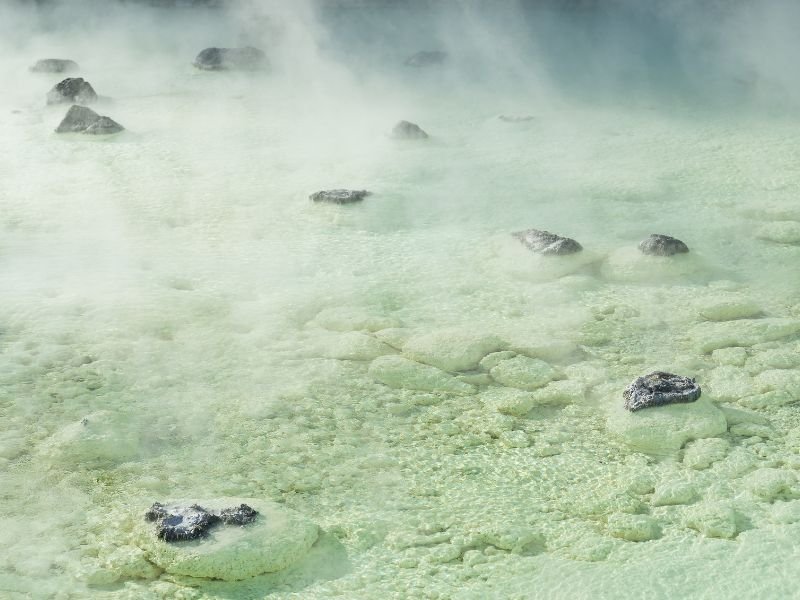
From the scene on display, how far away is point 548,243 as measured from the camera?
11.3 ft

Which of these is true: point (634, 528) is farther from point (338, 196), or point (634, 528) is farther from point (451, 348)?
point (338, 196)

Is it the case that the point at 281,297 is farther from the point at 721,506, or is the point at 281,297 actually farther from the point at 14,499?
the point at 721,506

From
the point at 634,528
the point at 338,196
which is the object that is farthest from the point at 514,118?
the point at 634,528

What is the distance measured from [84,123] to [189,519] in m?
3.27

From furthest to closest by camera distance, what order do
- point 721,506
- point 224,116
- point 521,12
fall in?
point 521,12
point 224,116
point 721,506

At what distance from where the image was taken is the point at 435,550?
6.52 ft

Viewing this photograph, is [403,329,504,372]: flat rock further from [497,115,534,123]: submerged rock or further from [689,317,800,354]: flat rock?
[497,115,534,123]: submerged rock

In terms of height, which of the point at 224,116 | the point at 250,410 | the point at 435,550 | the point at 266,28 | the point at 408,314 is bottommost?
the point at 435,550

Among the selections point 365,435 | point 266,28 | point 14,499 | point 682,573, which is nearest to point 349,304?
point 365,435

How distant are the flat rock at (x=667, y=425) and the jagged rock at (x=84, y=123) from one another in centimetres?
311

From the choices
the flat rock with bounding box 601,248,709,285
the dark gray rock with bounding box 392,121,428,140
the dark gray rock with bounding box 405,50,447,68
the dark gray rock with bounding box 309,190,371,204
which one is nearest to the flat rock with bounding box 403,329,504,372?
the flat rock with bounding box 601,248,709,285

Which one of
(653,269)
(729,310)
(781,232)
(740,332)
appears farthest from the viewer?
(781,232)

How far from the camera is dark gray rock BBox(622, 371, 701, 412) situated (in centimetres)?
247

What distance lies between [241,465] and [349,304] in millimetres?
911
